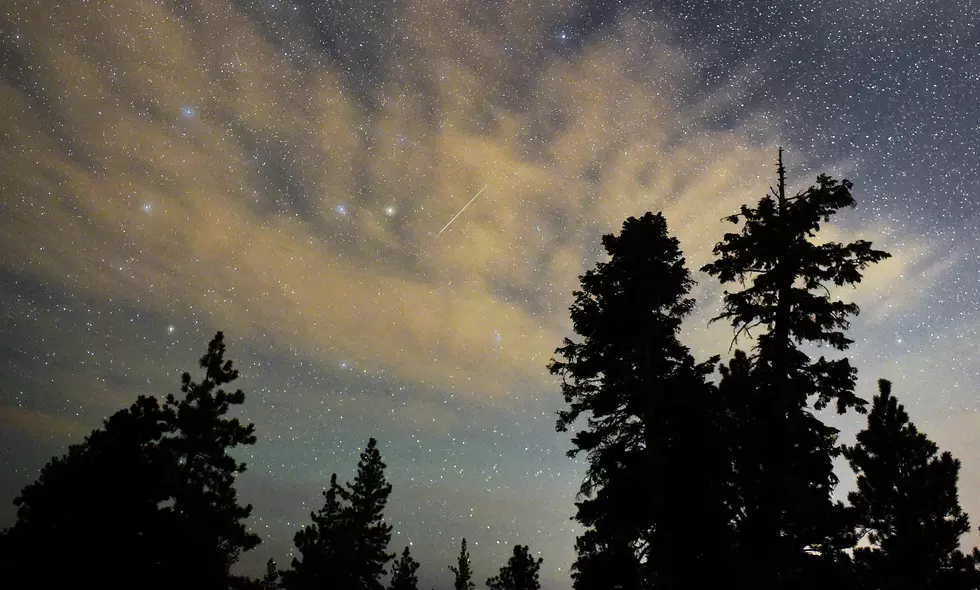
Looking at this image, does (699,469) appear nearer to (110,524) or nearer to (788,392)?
(788,392)

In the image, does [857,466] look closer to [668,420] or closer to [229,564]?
[668,420]

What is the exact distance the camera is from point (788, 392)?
1767 centimetres

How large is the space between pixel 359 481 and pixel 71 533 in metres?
32.7

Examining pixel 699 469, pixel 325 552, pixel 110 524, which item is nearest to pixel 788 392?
pixel 699 469

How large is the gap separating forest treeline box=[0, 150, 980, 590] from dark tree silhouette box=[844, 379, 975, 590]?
5cm

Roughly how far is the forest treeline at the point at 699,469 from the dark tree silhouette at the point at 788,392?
0.19 feet

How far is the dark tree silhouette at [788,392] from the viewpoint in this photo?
16.4m

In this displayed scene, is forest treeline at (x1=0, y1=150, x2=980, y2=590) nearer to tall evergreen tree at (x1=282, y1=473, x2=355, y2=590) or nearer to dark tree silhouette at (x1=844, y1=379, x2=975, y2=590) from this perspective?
dark tree silhouette at (x1=844, y1=379, x2=975, y2=590)

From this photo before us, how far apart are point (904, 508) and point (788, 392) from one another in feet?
25.5

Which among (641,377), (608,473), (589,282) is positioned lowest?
(608,473)

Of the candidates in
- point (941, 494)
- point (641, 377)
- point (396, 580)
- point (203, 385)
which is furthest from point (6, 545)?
point (396, 580)

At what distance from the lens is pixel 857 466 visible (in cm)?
2147

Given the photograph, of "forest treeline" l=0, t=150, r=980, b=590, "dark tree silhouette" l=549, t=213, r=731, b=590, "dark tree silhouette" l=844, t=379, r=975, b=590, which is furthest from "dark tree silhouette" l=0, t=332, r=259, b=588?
"dark tree silhouette" l=844, t=379, r=975, b=590

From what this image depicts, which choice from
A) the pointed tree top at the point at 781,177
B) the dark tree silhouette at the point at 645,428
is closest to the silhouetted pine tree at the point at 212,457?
the dark tree silhouette at the point at 645,428
